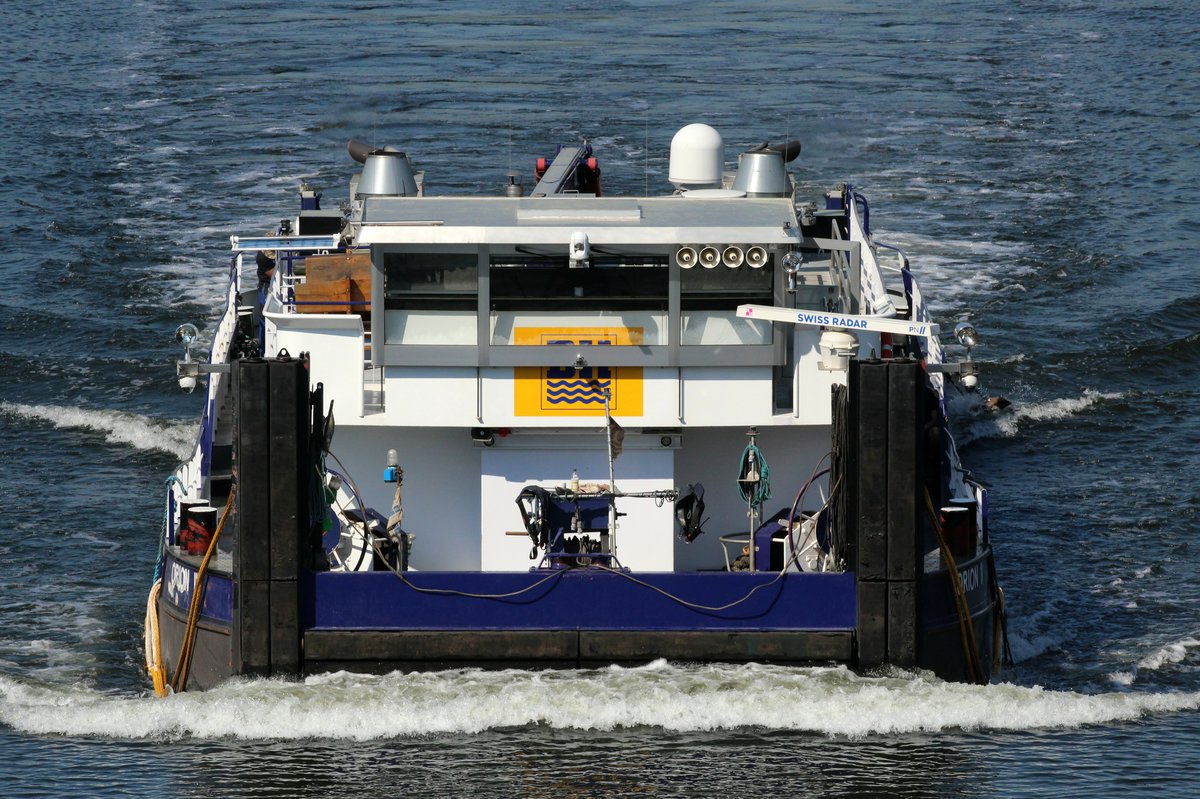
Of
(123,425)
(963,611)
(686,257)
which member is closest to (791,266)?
(686,257)

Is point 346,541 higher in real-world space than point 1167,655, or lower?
higher

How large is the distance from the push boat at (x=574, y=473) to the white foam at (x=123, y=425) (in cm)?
861

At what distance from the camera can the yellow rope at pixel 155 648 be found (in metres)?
18.8

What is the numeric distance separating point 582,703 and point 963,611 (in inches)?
131

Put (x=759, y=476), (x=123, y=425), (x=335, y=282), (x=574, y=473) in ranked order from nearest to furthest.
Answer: (x=759, y=476)
(x=574, y=473)
(x=335, y=282)
(x=123, y=425)

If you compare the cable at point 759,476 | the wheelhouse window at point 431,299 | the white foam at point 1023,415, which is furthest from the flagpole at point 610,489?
the white foam at point 1023,415

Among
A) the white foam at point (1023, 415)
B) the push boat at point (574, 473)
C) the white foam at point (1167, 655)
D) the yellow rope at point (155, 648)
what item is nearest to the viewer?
the push boat at point (574, 473)

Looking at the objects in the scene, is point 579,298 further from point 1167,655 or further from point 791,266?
point 1167,655

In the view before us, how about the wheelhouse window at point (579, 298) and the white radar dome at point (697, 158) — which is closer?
the wheelhouse window at point (579, 298)

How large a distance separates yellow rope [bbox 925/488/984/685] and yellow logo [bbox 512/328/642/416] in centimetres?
272

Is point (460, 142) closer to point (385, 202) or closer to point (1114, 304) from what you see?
point (1114, 304)

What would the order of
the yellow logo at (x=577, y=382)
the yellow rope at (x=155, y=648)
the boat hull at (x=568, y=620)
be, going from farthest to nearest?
the yellow rope at (x=155, y=648), the yellow logo at (x=577, y=382), the boat hull at (x=568, y=620)

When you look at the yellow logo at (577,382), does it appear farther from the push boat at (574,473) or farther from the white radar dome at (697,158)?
the white radar dome at (697,158)

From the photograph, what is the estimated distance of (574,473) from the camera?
59.2 feet
